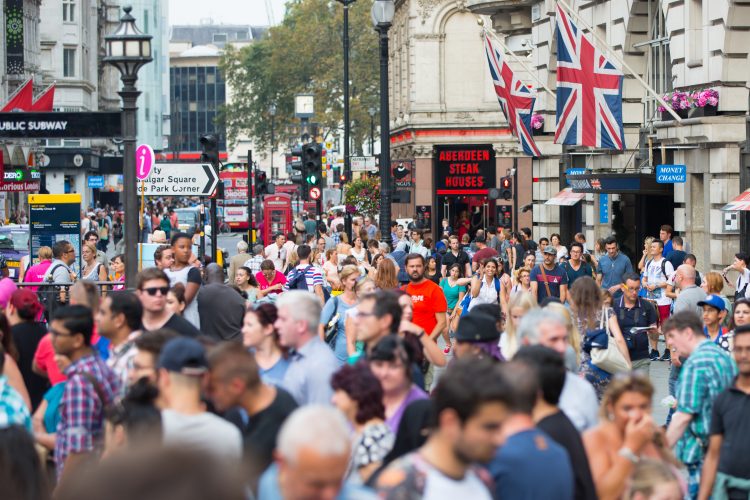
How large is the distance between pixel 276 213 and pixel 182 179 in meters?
35.7

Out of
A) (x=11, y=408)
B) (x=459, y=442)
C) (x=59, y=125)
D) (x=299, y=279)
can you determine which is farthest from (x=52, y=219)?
(x=459, y=442)

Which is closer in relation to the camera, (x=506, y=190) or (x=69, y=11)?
(x=506, y=190)

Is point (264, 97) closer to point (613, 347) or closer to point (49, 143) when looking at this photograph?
point (49, 143)

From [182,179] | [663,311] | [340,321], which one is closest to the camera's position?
[340,321]

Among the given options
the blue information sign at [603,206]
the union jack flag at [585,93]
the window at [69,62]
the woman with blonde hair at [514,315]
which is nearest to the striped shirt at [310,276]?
the union jack flag at [585,93]

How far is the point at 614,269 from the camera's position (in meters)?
21.0

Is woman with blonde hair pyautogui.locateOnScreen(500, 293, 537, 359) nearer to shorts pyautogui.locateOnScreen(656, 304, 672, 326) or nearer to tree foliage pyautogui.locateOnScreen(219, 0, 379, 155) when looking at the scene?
shorts pyautogui.locateOnScreen(656, 304, 672, 326)

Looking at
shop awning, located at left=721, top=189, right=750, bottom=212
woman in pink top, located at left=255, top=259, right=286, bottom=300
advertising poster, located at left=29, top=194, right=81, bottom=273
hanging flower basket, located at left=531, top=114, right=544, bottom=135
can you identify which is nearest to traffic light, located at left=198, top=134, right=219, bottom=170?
advertising poster, located at left=29, top=194, right=81, bottom=273

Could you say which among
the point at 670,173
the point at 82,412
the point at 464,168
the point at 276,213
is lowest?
the point at 82,412

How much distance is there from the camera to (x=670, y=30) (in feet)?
86.7

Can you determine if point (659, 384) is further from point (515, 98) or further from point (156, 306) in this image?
point (515, 98)

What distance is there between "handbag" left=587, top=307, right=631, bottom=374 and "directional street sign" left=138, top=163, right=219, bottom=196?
11433 millimetres

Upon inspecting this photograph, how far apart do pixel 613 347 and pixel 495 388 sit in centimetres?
622

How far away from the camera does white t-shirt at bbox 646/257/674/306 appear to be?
2055cm
